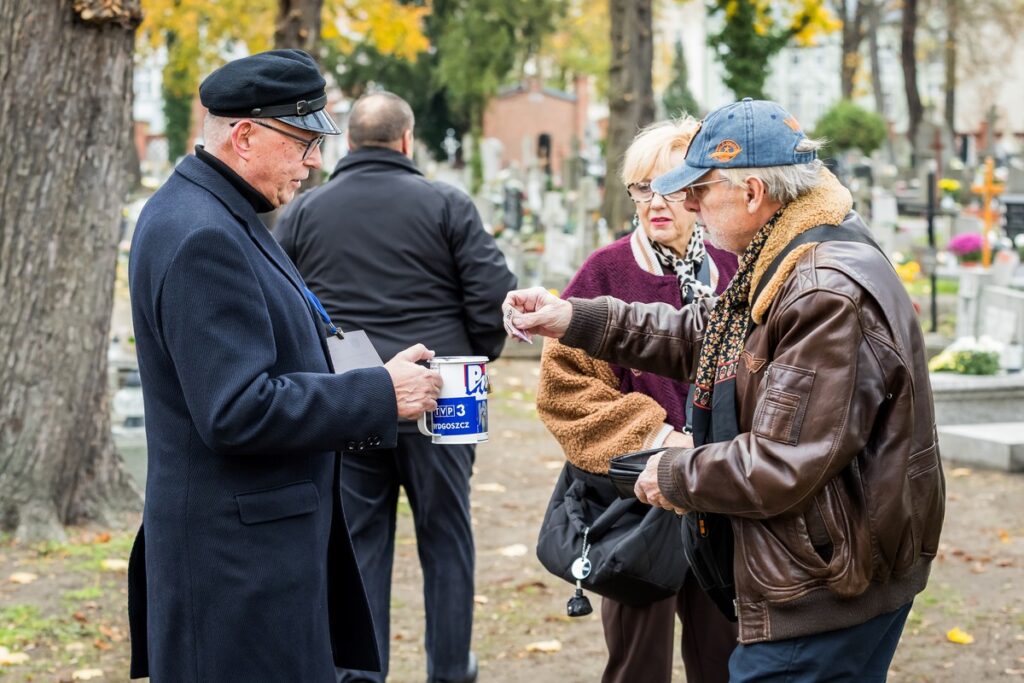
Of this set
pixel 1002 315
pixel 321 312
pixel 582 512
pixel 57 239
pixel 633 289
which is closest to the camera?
pixel 321 312

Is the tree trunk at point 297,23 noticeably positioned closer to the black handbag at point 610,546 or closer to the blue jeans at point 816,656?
the black handbag at point 610,546

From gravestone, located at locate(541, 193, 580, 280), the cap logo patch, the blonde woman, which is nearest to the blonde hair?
the blonde woman

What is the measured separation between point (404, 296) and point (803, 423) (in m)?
2.44

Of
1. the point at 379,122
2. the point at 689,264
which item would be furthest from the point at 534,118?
the point at 689,264

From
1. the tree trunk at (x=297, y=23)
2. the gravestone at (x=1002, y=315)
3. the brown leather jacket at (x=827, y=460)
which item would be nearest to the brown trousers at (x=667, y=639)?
the brown leather jacket at (x=827, y=460)

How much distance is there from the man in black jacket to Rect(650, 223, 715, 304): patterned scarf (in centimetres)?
A: 98

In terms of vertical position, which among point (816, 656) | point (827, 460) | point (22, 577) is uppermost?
point (827, 460)

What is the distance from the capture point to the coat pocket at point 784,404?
8.52ft

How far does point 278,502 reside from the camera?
9.36 feet

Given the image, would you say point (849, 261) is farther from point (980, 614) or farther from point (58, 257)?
point (58, 257)

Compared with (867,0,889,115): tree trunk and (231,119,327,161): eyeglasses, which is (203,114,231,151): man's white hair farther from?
(867,0,889,115): tree trunk

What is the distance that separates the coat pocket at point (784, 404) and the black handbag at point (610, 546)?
3.37ft

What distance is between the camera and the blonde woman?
377 centimetres

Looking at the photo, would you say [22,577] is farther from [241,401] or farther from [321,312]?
[241,401]
